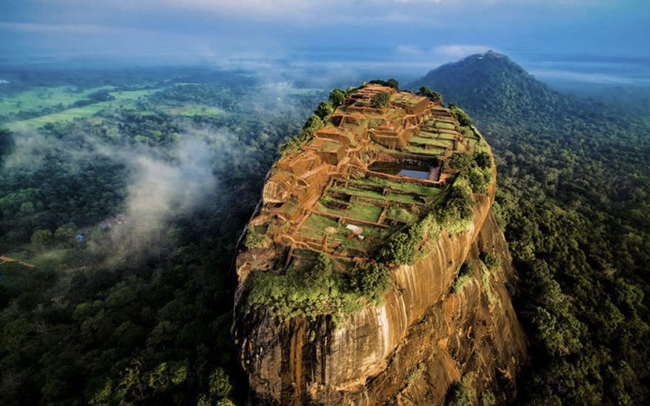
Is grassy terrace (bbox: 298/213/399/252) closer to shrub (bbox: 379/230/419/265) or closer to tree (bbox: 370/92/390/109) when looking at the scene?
shrub (bbox: 379/230/419/265)

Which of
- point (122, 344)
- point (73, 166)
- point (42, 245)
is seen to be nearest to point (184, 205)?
point (42, 245)

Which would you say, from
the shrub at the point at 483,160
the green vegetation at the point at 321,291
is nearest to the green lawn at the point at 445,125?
the shrub at the point at 483,160

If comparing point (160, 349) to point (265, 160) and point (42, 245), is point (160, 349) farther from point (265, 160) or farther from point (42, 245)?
point (265, 160)

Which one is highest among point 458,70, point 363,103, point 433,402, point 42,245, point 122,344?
point 458,70

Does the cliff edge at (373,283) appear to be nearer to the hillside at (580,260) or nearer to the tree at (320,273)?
the tree at (320,273)

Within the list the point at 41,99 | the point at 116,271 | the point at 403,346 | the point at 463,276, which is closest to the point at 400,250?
the point at 403,346

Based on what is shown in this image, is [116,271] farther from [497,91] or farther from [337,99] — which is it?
[497,91]
